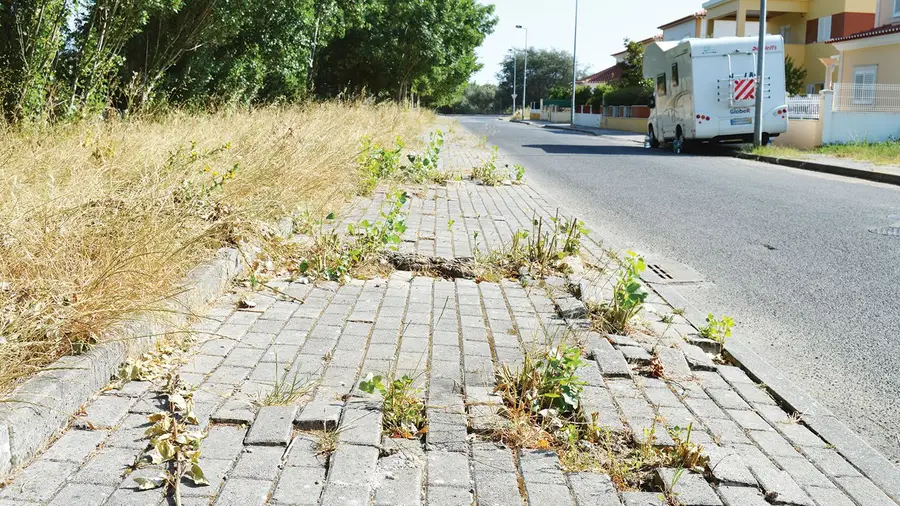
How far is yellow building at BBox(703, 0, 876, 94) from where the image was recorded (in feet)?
139

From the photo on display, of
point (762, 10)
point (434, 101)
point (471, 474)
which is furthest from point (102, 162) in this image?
point (434, 101)

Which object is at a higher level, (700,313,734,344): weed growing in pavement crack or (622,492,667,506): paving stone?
(700,313,734,344): weed growing in pavement crack

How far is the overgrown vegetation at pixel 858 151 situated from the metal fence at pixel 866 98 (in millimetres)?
1213

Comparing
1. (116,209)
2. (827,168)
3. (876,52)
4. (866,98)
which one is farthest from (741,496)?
(876,52)

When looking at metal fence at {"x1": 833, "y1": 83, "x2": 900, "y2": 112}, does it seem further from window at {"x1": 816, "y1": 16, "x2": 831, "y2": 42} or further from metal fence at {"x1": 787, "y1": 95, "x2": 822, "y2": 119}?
window at {"x1": 816, "y1": 16, "x2": 831, "y2": 42}

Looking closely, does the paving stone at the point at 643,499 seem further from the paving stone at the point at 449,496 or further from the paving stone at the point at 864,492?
the paving stone at the point at 864,492

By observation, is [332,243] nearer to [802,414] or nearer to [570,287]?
[570,287]

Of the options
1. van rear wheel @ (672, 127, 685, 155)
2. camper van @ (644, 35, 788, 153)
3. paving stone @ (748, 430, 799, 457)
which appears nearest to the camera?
paving stone @ (748, 430, 799, 457)

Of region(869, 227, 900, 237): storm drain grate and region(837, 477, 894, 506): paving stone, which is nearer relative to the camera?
region(837, 477, 894, 506): paving stone

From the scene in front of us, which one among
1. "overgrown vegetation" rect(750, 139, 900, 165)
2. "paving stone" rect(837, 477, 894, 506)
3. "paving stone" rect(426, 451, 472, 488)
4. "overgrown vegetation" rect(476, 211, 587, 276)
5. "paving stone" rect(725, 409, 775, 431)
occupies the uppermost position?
"overgrown vegetation" rect(750, 139, 900, 165)

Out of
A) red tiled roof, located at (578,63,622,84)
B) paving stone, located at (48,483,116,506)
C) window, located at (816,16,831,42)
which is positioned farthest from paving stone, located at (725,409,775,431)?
red tiled roof, located at (578,63,622,84)

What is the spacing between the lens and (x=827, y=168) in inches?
723

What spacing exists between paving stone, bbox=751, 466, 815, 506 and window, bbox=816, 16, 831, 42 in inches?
1801

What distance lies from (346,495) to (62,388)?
1.23 meters
